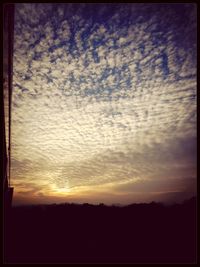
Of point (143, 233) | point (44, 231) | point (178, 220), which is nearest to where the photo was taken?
point (143, 233)

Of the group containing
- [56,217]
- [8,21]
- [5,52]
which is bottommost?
[56,217]

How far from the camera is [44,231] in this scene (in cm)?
1227

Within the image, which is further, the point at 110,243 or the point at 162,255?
the point at 110,243

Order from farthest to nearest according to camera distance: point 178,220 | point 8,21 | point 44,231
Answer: point 178,220
point 44,231
point 8,21

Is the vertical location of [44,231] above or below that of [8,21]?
below

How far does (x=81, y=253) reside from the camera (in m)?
8.81

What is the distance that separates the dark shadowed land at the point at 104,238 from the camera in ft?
27.5

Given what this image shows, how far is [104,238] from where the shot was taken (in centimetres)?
1078

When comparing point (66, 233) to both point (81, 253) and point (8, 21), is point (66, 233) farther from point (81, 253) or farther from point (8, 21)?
point (8, 21)

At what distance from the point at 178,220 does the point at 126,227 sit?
4.08 meters

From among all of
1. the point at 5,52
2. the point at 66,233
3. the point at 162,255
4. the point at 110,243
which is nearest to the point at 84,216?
the point at 66,233

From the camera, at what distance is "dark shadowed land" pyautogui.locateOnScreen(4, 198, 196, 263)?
27.5 feet

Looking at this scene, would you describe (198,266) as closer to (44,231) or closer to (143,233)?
(143,233)

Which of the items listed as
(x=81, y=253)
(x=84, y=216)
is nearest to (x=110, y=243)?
(x=81, y=253)
